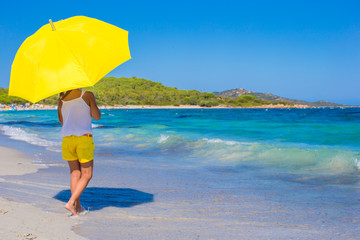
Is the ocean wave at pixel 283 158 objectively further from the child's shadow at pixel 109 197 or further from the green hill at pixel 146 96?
the green hill at pixel 146 96

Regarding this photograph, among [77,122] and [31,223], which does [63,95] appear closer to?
[77,122]

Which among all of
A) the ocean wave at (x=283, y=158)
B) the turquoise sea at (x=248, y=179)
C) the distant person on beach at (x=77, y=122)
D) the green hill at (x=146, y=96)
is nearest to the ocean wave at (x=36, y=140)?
the turquoise sea at (x=248, y=179)

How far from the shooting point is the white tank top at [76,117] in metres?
3.93

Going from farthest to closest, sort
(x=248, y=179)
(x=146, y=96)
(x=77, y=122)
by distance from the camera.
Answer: (x=146, y=96) → (x=248, y=179) → (x=77, y=122)

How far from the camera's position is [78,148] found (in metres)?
3.95

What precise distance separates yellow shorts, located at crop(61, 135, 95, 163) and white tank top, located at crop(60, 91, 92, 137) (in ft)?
0.22

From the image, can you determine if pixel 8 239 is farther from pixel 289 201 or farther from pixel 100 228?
pixel 289 201

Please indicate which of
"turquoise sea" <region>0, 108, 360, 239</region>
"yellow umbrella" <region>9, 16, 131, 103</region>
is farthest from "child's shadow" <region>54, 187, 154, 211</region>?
"yellow umbrella" <region>9, 16, 131, 103</region>

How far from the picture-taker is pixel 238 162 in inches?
374

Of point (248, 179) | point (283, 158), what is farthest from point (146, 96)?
point (248, 179)

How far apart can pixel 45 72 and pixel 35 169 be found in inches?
178

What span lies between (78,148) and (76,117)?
1.20 feet

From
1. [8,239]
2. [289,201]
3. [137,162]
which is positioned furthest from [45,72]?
[137,162]

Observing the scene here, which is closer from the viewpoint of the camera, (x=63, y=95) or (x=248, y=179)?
(x=63, y=95)
